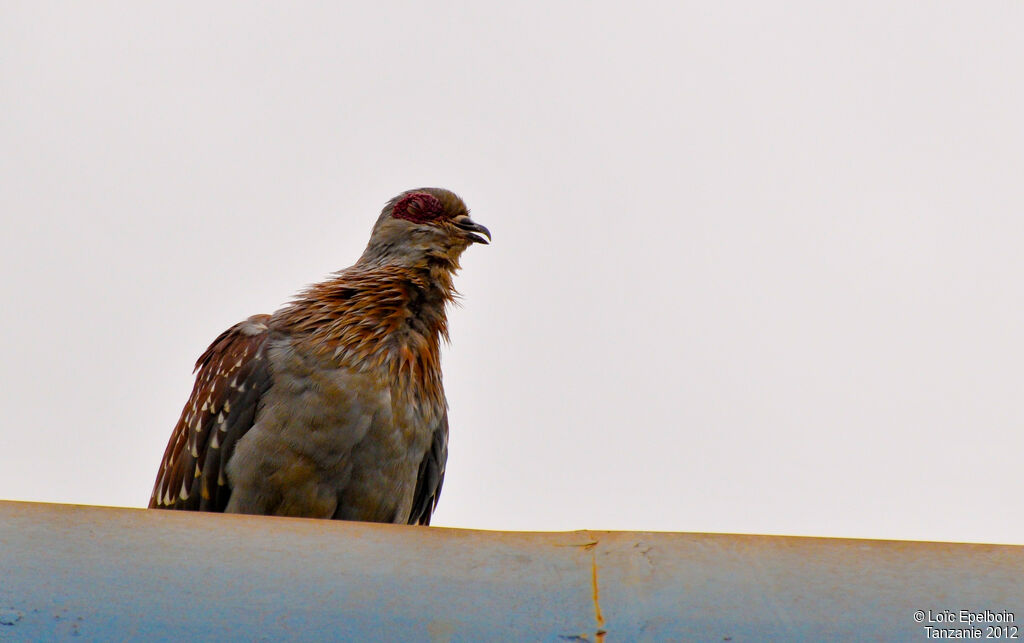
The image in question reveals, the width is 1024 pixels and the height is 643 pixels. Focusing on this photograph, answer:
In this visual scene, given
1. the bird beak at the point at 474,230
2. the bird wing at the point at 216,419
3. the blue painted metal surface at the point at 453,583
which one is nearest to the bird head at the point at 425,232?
the bird beak at the point at 474,230

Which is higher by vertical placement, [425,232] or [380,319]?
[425,232]

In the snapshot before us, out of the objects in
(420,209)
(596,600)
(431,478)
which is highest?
(420,209)

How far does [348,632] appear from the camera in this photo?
2.25 meters

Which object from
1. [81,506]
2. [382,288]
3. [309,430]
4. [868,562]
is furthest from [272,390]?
[868,562]

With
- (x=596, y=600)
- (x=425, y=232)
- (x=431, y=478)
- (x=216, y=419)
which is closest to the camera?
(x=596, y=600)

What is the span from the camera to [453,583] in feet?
7.76

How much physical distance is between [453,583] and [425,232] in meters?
3.08

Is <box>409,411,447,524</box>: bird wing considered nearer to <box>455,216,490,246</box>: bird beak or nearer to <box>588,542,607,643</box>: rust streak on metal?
<box>455,216,490,246</box>: bird beak

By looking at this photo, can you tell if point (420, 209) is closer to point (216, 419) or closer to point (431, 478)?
point (431, 478)

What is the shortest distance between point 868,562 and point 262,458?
2673mm

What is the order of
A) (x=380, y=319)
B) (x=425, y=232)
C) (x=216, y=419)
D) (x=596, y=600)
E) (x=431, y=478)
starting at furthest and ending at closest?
(x=425, y=232), (x=431, y=478), (x=380, y=319), (x=216, y=419), (x=596, y=600)

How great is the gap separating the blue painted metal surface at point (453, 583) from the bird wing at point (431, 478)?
250cm

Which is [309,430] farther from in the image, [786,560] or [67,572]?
[786,560]

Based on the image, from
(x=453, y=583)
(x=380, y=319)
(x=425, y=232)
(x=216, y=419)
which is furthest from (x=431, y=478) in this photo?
(x=453, y=583)
